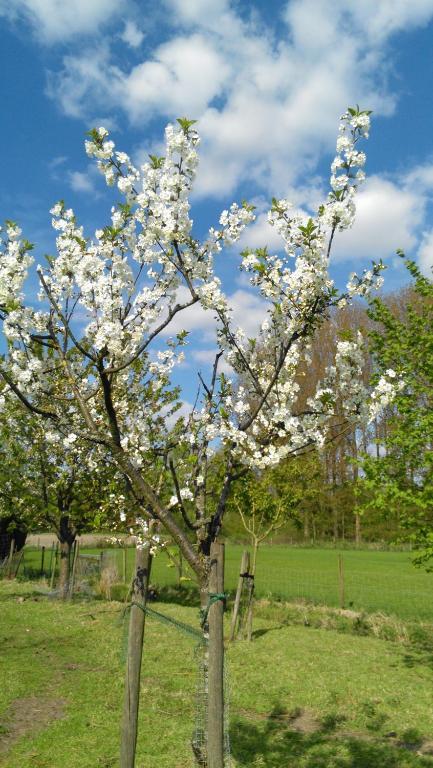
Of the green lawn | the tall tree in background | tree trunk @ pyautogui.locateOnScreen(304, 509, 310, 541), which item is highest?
the tall tree in background

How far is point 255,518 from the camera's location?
15.3 meters

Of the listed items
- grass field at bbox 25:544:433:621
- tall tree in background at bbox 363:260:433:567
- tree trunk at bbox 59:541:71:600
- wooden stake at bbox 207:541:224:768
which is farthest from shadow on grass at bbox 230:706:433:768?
tree trunk at bbox 59:541:71:600

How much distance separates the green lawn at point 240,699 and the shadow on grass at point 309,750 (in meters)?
0.01

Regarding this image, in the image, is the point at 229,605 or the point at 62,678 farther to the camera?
the point at 229,605

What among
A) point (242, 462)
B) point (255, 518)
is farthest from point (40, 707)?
point (255, 518)

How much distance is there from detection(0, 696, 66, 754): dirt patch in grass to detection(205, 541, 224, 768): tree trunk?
3468mm

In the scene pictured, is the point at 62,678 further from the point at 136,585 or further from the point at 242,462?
the point at 242,462

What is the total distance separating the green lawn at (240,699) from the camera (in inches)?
240

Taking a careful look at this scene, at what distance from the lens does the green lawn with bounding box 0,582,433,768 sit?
609cm

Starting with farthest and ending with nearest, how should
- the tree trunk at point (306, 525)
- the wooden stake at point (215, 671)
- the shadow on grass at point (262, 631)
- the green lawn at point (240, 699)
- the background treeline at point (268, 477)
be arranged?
the tree trunk at point (306, 525)
the shadow on grass at point (262, 631)
the background treeline at point (268, 477)
the green lawn at point (240, 699)
the wooden stake at point (215, 671)

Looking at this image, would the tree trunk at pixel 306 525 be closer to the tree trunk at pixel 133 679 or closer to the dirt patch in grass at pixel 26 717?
the dirt patch in grass at pixel 26 717

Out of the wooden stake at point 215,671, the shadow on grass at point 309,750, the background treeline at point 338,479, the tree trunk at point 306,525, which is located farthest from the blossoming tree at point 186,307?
the tree trunk at point 306,525

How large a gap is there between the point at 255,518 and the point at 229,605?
3251 mm

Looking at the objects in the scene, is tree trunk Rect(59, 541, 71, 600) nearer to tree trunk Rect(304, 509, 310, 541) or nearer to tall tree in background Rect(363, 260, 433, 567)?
tall tree in background Rect(363, 260, 433, 567)
